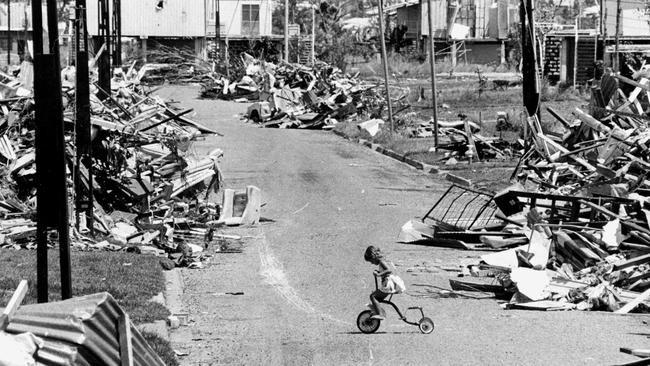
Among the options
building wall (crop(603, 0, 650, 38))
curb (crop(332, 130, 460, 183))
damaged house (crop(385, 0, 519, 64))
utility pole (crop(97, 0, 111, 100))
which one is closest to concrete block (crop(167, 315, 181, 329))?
curb (crop(332, 130, 460, 183))

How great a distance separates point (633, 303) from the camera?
1212 centimetres

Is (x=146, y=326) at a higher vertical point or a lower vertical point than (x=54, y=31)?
lower

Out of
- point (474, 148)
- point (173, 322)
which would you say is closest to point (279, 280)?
point (173, 322)

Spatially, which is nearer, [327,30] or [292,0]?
[327,30]

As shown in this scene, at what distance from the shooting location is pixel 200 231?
59.3ft

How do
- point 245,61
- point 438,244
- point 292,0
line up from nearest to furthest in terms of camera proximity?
1. point 438,244
2. point 245,61
3. point 292,0

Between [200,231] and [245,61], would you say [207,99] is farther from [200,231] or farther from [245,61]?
[200,231]

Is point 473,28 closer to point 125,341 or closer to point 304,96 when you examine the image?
point 304,96

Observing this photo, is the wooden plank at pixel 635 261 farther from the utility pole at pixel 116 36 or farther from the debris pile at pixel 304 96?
the utility pole at pixel 116 36

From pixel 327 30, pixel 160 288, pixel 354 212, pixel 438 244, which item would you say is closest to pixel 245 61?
pixel 327 30

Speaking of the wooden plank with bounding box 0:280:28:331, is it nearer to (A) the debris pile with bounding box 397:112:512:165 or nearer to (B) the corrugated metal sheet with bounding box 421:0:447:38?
(A) the debris pile with bounding box 397:112:512:165

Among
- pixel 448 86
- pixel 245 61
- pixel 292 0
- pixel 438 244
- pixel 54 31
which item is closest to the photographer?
pixel 54 31

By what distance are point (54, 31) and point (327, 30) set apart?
82607 mm

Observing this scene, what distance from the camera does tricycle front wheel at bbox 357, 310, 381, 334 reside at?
1096 cm
